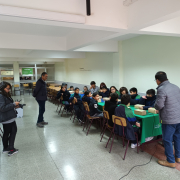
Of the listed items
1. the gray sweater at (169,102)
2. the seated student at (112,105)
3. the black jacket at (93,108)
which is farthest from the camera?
the black jacket at (93,108)

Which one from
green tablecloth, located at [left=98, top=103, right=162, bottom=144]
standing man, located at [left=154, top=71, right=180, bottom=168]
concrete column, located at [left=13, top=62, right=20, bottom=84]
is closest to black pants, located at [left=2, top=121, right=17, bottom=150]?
green tablecloth, located at [left=98, top=103, right=162, bottom=144]

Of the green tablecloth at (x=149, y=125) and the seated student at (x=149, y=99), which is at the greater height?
the seated student at (x=149, y=99)

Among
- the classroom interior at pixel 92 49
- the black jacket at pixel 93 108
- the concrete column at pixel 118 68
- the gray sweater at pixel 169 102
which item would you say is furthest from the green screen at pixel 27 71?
the gray sweater at pixel 169 102

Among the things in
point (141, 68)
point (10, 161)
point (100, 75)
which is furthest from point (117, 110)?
point (100, 75)

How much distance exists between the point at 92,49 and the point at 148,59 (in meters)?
1.86

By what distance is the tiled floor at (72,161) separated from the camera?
2.17 m

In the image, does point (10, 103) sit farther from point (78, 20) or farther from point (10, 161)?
point (78, 20)

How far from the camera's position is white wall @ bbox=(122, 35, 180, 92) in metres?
4.04

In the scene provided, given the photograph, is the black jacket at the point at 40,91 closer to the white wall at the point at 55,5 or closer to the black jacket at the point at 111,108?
the black jacket at the point at 111,108

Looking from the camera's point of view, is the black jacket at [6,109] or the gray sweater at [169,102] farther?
the black jacket at [6,109]

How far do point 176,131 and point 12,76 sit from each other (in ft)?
37.9

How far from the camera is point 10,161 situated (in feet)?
8.39

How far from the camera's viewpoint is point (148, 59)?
15.6ft

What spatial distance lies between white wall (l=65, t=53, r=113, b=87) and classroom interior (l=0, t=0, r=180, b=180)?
30.9 inches
